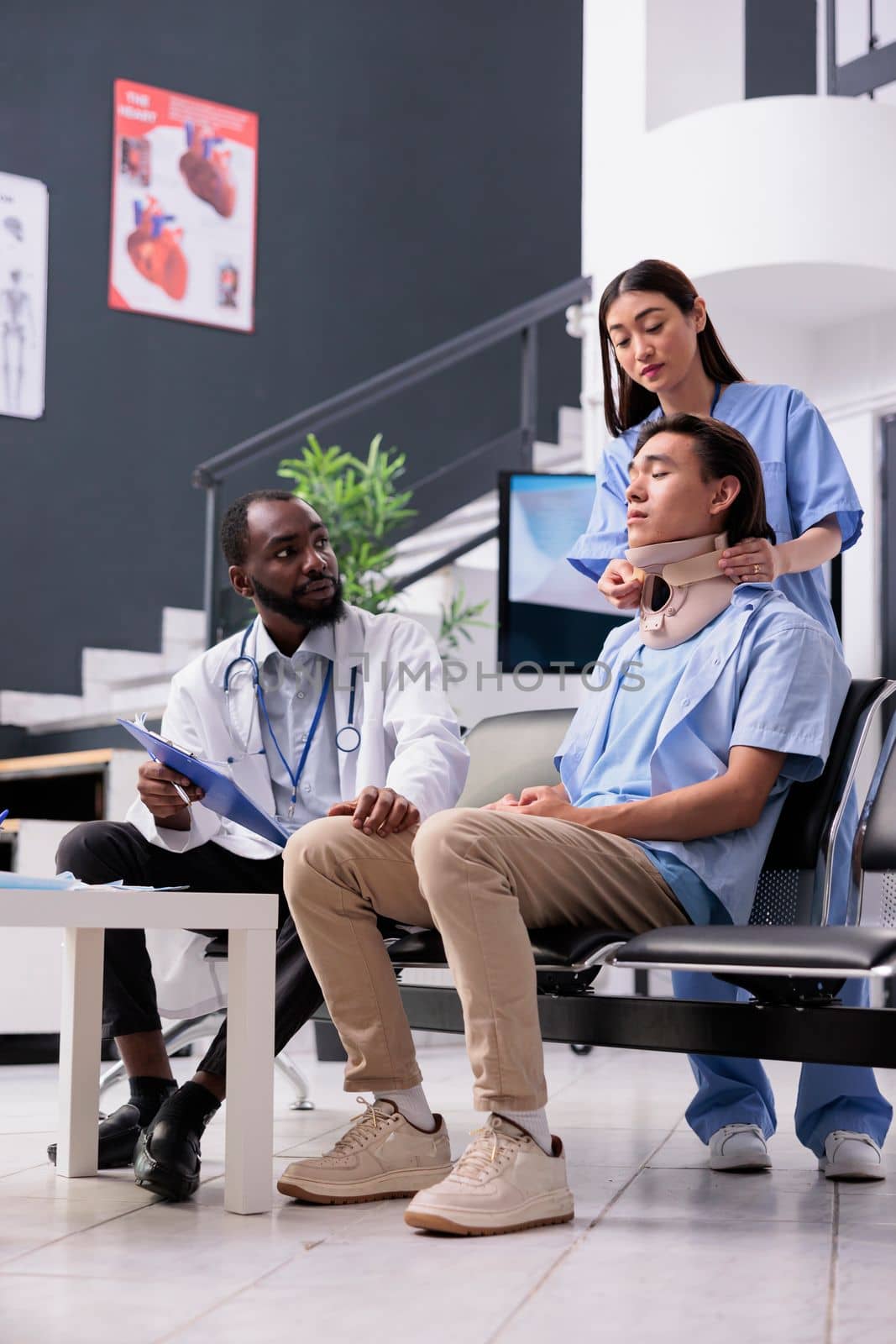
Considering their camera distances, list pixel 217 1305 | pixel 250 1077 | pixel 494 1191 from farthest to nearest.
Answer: pixel 250 1077
pixel 494 1191
pixel 217 1305

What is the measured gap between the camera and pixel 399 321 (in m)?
7.25

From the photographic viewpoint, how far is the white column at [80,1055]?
219 centimetres

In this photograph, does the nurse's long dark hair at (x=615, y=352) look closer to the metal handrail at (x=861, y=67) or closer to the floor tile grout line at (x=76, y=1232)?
the floor tile grout line at (x=76, y=1232)

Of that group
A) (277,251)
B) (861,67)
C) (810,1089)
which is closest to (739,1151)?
(810,1089)

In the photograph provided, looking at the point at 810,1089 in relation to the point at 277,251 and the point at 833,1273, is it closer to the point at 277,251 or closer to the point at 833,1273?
the point at 833,1273

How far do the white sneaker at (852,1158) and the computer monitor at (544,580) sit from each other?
7.90 ft

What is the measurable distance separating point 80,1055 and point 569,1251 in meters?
0.86

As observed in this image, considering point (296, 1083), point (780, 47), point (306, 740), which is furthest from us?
point (780, 47)

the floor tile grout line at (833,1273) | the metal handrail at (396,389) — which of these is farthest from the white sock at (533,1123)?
the metal handrail at (396,389)

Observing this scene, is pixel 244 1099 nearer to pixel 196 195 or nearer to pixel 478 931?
pixel 478 931

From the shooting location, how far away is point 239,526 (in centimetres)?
250

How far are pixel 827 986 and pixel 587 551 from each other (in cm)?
97

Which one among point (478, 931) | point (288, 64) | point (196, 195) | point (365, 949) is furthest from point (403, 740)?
point (288, 64)

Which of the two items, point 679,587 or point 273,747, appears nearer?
point 679,587
